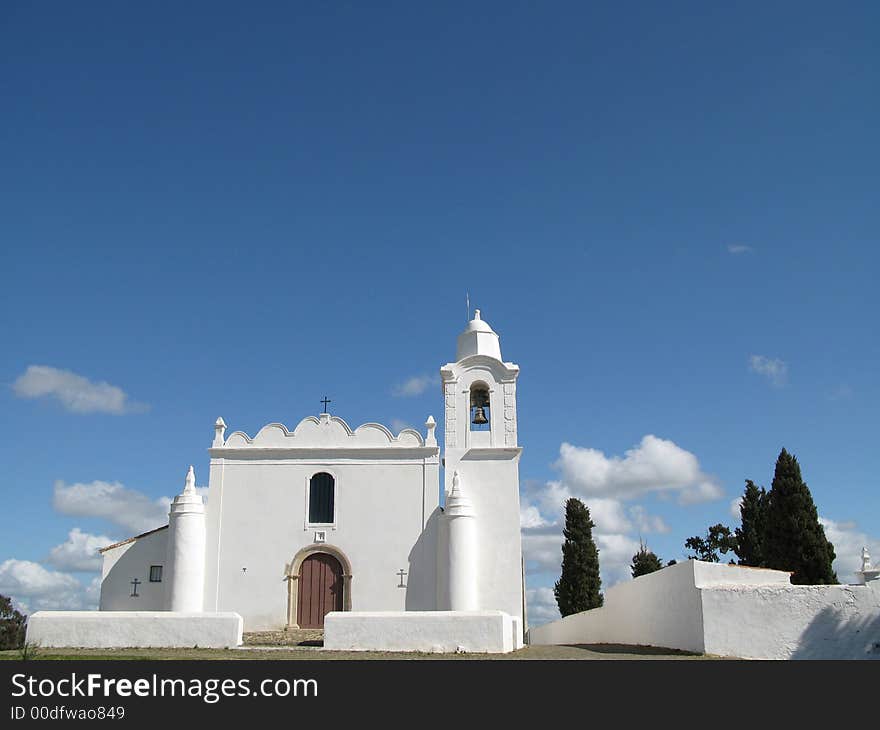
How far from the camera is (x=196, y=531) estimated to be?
1001 inches

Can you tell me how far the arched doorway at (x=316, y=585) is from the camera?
82.1 ft

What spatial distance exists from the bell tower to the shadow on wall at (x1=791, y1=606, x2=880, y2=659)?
914 cm

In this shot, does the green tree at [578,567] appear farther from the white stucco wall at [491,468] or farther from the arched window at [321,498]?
the arched window at [321,498]

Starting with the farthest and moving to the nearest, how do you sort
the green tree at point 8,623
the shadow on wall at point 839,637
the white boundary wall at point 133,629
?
the green tree at point 8,623, the white boundary wall at point 133,629, the shadow on wall at point 839,637

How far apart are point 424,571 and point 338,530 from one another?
9.31 feet

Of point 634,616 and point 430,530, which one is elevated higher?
point 430,530

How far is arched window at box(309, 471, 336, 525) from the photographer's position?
2594cm

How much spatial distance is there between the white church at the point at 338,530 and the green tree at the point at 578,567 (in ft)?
38.7

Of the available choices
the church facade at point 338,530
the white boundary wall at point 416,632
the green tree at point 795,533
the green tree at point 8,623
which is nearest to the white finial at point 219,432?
the church facade at point 338,530

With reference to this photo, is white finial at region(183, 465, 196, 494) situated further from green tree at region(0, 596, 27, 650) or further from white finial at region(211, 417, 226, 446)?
green tree at region(0, 596, 27, 650)
